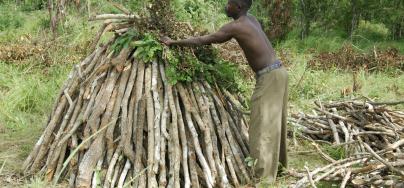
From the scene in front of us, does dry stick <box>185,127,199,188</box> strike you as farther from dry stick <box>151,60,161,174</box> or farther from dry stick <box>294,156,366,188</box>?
dry stick <box>294,156,366,188</box>

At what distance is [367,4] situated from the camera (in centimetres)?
1157

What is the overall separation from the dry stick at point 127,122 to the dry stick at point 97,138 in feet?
0.41

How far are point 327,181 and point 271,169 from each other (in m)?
0.48

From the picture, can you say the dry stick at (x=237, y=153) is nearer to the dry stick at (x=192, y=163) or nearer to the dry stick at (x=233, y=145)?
the dry stick at (x=233, y=145)

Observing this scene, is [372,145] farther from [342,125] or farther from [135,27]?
[135,27]

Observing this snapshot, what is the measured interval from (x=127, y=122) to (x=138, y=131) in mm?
121

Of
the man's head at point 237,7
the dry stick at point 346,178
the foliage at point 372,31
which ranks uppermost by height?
the man's head at point 237,7

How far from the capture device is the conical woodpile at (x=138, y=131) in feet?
14.4

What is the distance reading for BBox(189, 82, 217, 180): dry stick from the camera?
4477 mm

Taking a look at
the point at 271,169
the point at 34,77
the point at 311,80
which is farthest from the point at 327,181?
the point at 34,77

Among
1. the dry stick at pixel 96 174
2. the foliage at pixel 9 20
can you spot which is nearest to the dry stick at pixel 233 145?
the dry stick at pixel 96 174

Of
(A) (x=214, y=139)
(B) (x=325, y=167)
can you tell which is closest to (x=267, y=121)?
(A) (x=214, y=139)

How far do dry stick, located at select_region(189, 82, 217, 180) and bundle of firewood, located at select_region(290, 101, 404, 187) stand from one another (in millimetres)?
733

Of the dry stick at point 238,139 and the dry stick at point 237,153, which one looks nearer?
the dry stick at point 237,153
